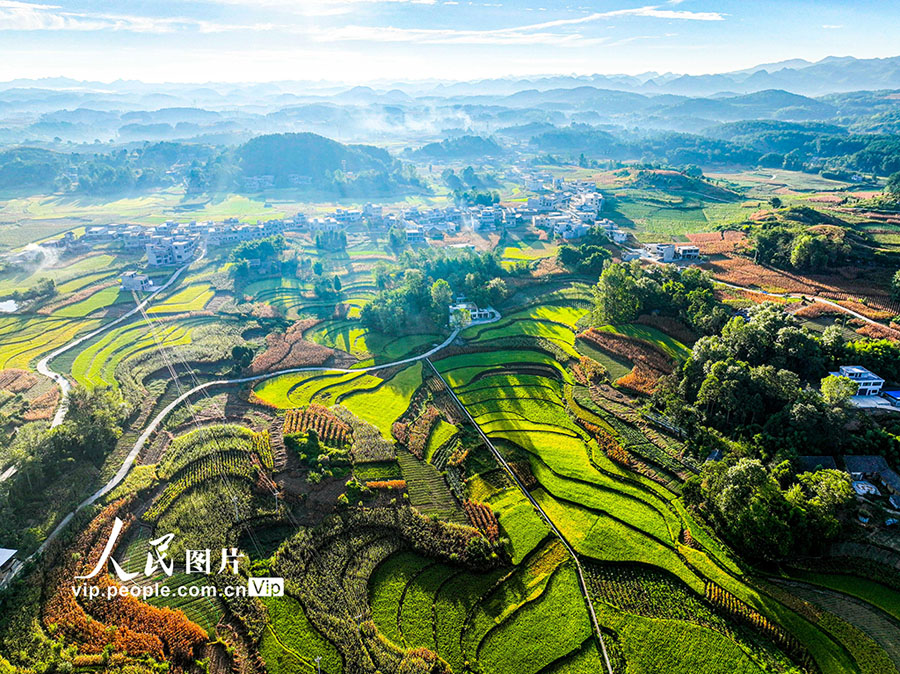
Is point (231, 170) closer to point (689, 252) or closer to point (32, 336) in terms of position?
point (32, 336)

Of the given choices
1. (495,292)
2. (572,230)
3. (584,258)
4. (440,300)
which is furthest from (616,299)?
(572,230)

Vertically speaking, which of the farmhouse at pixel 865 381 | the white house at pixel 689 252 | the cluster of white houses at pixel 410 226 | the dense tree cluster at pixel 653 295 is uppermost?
the farmhouse at pixel 865 381

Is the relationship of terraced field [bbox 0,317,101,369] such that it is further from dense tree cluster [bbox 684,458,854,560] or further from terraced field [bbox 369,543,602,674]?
dense tree cluster [bbox 684,458,854,560]

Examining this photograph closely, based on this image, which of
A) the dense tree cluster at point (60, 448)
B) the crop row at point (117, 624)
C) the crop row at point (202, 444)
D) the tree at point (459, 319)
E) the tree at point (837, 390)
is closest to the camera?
the crop row at point (117, 624)

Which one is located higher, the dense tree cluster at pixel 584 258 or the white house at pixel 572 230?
the dense tree cluster at pixel 584 258

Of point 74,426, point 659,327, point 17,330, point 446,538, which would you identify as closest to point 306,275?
point 17,330

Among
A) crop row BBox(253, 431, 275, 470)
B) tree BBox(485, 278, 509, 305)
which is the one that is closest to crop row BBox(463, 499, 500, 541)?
crop row BBox(253, 431, 275, 470)

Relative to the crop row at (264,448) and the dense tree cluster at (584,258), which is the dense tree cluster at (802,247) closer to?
the dense tree cluster at (584,258)

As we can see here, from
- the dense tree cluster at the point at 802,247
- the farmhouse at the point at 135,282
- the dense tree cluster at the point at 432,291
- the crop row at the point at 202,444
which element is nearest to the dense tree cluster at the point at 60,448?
the crop row at the point at 202,444
